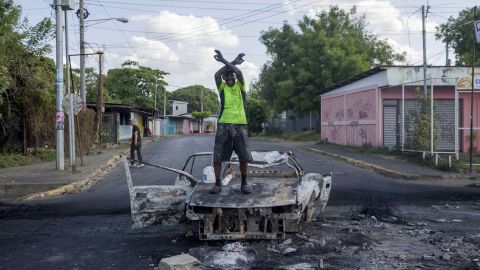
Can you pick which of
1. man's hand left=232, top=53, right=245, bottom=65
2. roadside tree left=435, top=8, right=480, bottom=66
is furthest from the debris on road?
roadside tree left=435, top=8, right=480, bottom=66

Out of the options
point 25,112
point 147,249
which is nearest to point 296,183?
point 147,249

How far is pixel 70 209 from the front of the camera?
9688 mm

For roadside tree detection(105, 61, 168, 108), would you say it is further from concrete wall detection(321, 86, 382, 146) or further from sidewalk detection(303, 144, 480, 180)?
sidewalk detection(303, 144, 480, 180)

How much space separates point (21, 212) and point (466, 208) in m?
8.32

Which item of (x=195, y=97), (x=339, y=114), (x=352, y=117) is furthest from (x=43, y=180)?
(x=195, y=97)

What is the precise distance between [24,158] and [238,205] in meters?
15.6

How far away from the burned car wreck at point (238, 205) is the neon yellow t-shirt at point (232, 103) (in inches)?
37.3

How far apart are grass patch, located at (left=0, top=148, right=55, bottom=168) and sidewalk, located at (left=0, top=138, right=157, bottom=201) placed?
26.1 inches

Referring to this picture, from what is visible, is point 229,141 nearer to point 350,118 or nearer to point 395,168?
point 395,168

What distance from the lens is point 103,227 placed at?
7.73 metres

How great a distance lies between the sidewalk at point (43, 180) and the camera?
12.5 meters

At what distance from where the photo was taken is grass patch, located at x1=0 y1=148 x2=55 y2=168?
708 inches

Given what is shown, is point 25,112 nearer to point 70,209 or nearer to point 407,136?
point 70,209

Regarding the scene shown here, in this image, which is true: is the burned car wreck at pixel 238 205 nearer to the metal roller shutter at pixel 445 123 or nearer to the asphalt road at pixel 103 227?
the asphalt road at pixel 103 227
